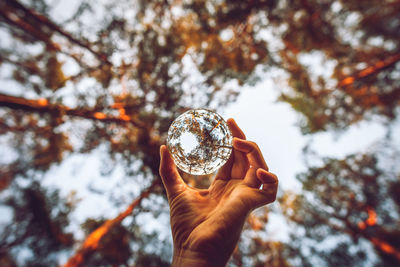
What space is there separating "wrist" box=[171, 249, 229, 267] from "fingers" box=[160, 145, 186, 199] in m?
0.67

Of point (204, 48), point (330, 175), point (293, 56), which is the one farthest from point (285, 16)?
point (330, 175)

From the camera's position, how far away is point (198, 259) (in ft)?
5.26

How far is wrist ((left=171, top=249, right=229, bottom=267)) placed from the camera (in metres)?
1.60

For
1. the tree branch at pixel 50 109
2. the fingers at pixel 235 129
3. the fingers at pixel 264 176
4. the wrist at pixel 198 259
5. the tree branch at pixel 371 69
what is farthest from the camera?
the tree branch at pixel 371 69

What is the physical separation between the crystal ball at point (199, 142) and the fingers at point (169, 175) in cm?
8

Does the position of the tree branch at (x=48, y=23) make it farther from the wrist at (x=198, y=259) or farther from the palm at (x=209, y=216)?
the wrist at (x=198, y=259)

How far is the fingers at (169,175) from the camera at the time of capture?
7.36 ft

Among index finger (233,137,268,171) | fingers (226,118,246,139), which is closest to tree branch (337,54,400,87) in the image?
fingers (226,118,246,139)

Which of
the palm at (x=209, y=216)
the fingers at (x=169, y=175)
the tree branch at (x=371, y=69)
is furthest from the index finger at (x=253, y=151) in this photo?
the tree branch at (x=371, y=69)

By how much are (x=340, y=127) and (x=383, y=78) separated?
2.17 meters

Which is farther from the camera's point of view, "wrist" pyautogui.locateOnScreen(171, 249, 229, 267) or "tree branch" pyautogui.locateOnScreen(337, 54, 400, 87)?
"tree branch" pyautogui.locateOnScreen(337, 54, 400, 87)

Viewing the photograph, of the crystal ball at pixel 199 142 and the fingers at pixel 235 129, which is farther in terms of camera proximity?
the fingers at pixel 235 129

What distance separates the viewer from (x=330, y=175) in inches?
305

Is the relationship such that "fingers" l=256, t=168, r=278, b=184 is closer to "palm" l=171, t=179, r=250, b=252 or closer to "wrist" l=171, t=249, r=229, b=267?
"palm" l=171, t=179, r=250, b=252
